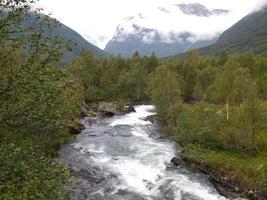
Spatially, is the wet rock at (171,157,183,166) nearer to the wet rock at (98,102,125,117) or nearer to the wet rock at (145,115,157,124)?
the wet rock at (145,115,157,124)

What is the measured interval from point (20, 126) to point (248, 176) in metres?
31.7

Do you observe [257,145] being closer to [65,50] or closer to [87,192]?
[87,192]

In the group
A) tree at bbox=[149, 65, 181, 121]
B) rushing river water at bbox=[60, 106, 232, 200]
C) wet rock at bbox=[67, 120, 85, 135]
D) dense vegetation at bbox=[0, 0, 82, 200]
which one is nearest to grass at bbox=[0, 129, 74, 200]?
dense vegetation at bbox=[0, 0, 82, 200]

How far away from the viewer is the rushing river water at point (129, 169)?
4028 centimetres

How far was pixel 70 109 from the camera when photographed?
22.8 metres

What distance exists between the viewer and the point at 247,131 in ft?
162

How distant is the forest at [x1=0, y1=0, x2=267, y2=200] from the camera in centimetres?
1673

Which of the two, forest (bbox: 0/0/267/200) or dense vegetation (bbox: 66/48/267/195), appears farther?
dense vegetation (bbox: 66/48/267/195)

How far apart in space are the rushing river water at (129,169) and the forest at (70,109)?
10.2 ft

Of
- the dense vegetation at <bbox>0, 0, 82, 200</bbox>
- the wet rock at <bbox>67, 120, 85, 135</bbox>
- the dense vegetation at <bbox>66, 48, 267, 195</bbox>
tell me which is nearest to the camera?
the dense vegetation at <bbox>0, 0, 82, 200</bbox>

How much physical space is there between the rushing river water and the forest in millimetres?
3104

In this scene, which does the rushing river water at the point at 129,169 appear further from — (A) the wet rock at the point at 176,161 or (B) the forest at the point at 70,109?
(B) the forest at the point at 70,109

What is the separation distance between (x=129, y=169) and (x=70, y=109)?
26853mm

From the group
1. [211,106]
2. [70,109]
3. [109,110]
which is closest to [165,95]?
[211,106]
